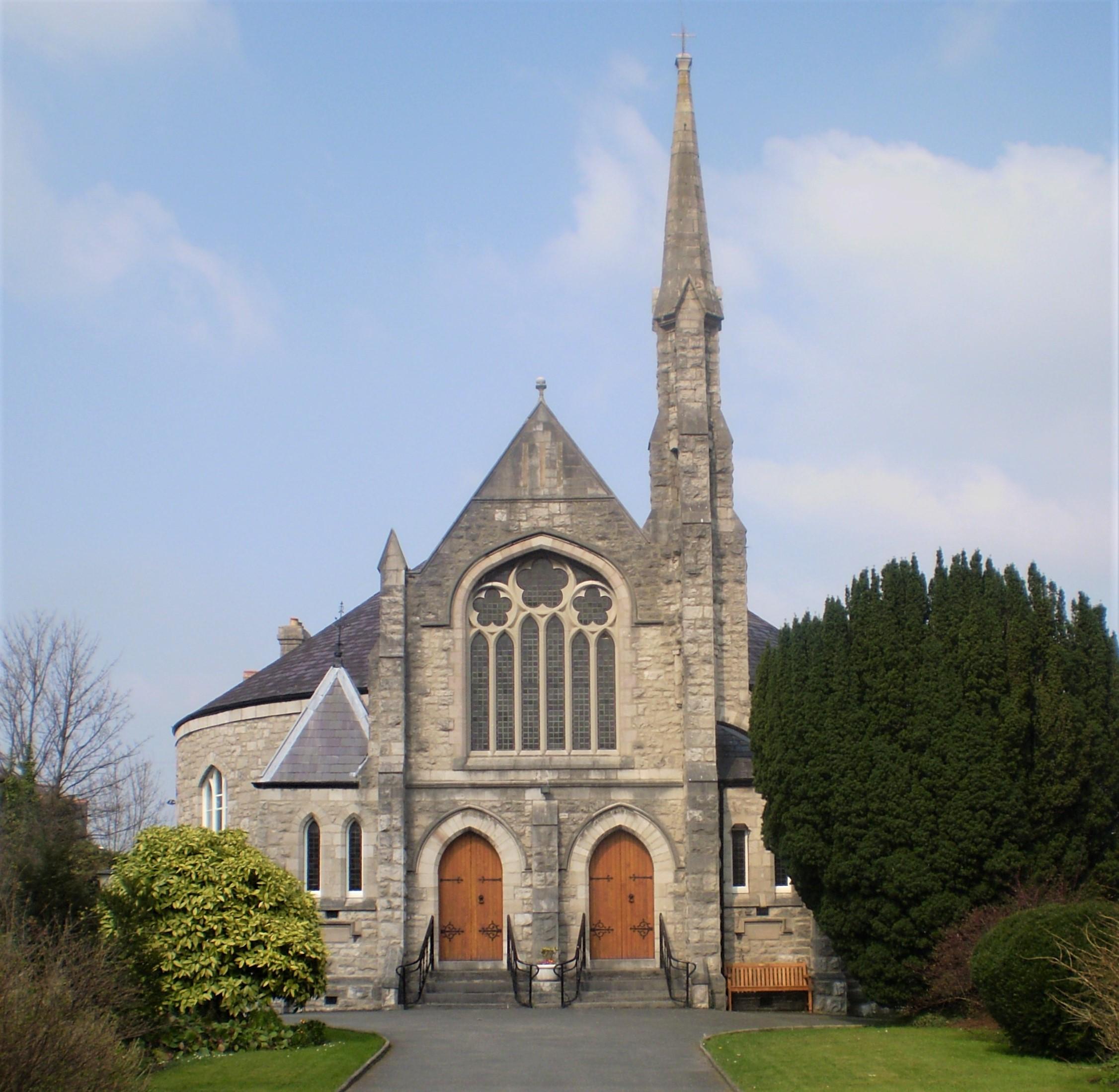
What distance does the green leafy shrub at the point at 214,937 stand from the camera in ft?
66.3

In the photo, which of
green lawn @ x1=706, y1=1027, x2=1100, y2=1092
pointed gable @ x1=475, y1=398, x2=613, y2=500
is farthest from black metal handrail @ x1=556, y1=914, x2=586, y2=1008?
pointed gable @ x1=475, y1=398, x2=613, y2=500

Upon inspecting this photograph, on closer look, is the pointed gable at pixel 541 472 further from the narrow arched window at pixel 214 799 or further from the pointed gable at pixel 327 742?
the narrow arched window at pixel 214 799

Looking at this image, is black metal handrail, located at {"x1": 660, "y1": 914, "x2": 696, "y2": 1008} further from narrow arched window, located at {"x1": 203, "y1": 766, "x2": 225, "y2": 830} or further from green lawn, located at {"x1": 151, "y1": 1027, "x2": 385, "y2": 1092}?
narrow arched window, located at {"x1": 203, "y1": 766, "x2": 225, "y2": 830}

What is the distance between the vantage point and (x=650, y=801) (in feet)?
92.0

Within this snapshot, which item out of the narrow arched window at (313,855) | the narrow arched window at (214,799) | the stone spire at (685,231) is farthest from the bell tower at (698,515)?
the narrow arched window at (214,799)

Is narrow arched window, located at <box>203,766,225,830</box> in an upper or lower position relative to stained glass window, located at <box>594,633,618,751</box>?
lower

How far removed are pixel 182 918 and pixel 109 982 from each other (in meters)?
4.77

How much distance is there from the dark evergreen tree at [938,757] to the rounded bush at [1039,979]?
11.8 feet

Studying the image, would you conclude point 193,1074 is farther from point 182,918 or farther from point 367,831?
point 367,831

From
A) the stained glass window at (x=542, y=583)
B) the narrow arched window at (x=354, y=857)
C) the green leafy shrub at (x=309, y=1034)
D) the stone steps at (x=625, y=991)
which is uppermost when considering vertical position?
the stained glass window at (x=542, y=583)

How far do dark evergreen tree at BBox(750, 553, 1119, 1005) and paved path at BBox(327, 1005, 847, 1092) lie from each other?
2.67 meters

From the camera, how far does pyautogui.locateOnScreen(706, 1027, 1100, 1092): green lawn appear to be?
16.8 m

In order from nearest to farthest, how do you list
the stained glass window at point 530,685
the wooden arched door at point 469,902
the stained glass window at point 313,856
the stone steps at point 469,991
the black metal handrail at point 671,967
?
the stone steps at point 469,991
the black metal handrail at point 671,967
the wooden arched door at point 469,902
the stained glass window at point 313,856
the stained glass window at point 530,685

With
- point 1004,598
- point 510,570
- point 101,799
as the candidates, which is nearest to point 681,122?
point 510,570
